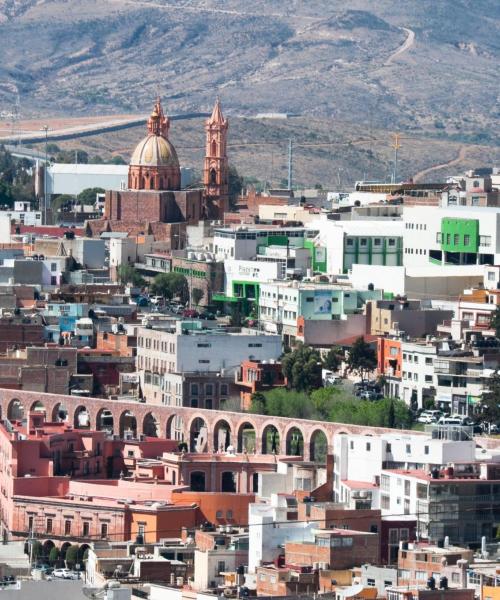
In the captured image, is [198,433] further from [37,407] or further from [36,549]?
[36,549]

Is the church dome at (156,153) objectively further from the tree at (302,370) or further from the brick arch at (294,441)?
the brick arch at (294,441)

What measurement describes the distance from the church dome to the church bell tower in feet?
11.3

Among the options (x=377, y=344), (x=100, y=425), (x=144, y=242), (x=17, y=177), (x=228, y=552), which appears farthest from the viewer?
(x=17, y=177)

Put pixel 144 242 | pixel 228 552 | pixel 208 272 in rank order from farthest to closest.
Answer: pixel 144 242, pixel 208 272, pixel 228 552

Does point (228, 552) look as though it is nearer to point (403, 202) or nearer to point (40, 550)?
point (40, 550)

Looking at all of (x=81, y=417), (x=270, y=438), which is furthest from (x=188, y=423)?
(x=81, y=417)

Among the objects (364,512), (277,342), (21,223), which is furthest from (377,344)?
(21,223)

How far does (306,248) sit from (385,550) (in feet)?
171

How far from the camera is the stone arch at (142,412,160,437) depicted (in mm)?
88375

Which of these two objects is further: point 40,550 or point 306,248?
point 306,248

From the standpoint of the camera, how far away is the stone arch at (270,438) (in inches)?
3337

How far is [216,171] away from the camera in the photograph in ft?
457

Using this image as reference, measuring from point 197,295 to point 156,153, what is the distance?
72.7 ft

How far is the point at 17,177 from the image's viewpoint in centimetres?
17012
